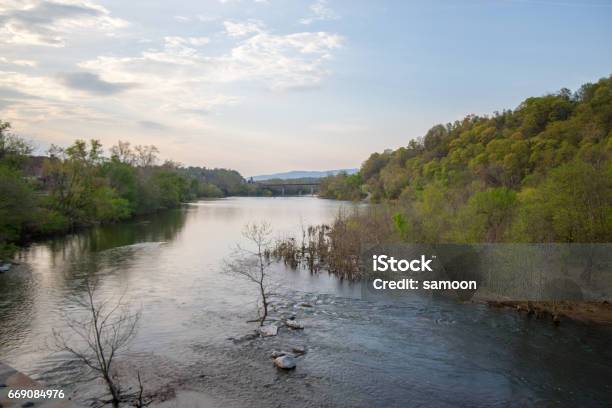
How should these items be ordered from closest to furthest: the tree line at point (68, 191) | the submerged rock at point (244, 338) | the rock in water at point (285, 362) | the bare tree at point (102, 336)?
the bare tree at point (102, 336) → the rock in water at point (285, 362) → the submerged rock at point (244, 338) → the tree line at point (68, 191)

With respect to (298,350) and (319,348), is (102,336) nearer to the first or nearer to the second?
(298,350)

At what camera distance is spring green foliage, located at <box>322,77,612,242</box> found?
19.5 meters

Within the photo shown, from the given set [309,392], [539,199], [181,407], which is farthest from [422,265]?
[181,407]

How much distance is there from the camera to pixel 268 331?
15.8m

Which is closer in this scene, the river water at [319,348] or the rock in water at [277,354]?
the river water at [319,348]

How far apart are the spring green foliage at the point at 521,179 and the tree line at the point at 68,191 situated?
87.5 ft

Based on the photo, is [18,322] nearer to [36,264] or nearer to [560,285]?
[36,264]

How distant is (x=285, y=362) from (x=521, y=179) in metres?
36.9

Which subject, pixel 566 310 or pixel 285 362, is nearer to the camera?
pixel 285 362

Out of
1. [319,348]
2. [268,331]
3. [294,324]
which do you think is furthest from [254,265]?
[319,348]

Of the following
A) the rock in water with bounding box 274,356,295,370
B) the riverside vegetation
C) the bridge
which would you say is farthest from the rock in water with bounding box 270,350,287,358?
the bridge

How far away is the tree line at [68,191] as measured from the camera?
1227 inches
